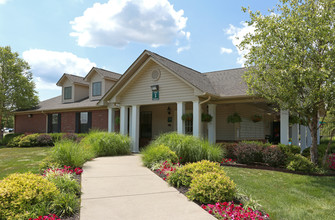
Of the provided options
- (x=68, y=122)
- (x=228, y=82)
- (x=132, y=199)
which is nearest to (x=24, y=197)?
(x=132, y=199)

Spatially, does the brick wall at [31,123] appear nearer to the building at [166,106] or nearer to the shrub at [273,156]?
the building at [166,106]

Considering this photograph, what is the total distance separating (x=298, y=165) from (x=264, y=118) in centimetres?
856

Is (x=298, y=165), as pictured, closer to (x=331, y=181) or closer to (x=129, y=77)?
(x=331, y=181)

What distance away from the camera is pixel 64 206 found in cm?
389

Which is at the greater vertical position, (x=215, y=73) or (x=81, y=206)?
(x=215, y=73)

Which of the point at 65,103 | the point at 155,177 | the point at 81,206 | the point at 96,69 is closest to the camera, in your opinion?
the point at 81,206

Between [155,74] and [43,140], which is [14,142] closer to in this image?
[43,140]

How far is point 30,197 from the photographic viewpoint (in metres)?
3.71

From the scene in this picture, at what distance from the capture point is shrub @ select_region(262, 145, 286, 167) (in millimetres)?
8180

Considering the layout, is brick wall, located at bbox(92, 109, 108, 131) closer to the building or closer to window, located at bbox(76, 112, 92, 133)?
the building

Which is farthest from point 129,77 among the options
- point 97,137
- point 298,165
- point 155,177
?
point 298,165

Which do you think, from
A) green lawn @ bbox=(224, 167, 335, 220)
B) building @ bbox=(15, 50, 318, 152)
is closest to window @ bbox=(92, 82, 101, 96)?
building @ bbox=(15, 50, 318, 152)

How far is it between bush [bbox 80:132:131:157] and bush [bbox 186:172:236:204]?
20.4 ft

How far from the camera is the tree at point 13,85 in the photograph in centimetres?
1975
